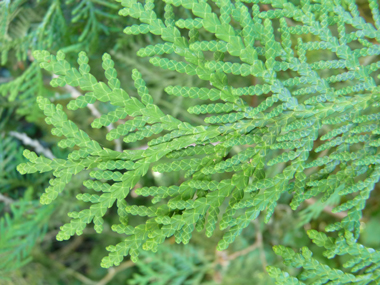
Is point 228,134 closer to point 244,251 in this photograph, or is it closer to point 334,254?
point 334,254

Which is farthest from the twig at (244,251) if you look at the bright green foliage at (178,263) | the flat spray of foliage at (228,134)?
the flat spray of foliage at (228,134)

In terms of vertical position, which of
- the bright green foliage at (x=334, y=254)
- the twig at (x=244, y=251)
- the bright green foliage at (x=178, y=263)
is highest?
the bright green foliage at (x=334, y=254)

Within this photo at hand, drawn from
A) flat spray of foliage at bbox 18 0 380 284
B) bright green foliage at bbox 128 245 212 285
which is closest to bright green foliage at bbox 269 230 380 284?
flat spray of foliage at bbox 18 0 380 284

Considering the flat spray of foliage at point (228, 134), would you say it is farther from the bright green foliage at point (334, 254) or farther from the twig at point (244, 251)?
the twig at point (244, 251)

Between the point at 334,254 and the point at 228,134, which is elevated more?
the point at 228,134

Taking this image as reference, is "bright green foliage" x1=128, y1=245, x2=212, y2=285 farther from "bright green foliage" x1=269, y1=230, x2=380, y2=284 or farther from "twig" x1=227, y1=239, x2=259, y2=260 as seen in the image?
"bright green foliage" x1=269, y1=230, x2=380, y2=284

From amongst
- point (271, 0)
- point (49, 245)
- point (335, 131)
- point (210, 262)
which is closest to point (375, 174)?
point (335, 131)

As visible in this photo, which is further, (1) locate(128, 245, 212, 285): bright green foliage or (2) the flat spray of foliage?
(1) locate(128, 245, 212, 285): bright green foliage

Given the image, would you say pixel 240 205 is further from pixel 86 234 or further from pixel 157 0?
pixel 86 234

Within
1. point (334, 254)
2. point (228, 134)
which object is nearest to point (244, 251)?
point (334, 254)
